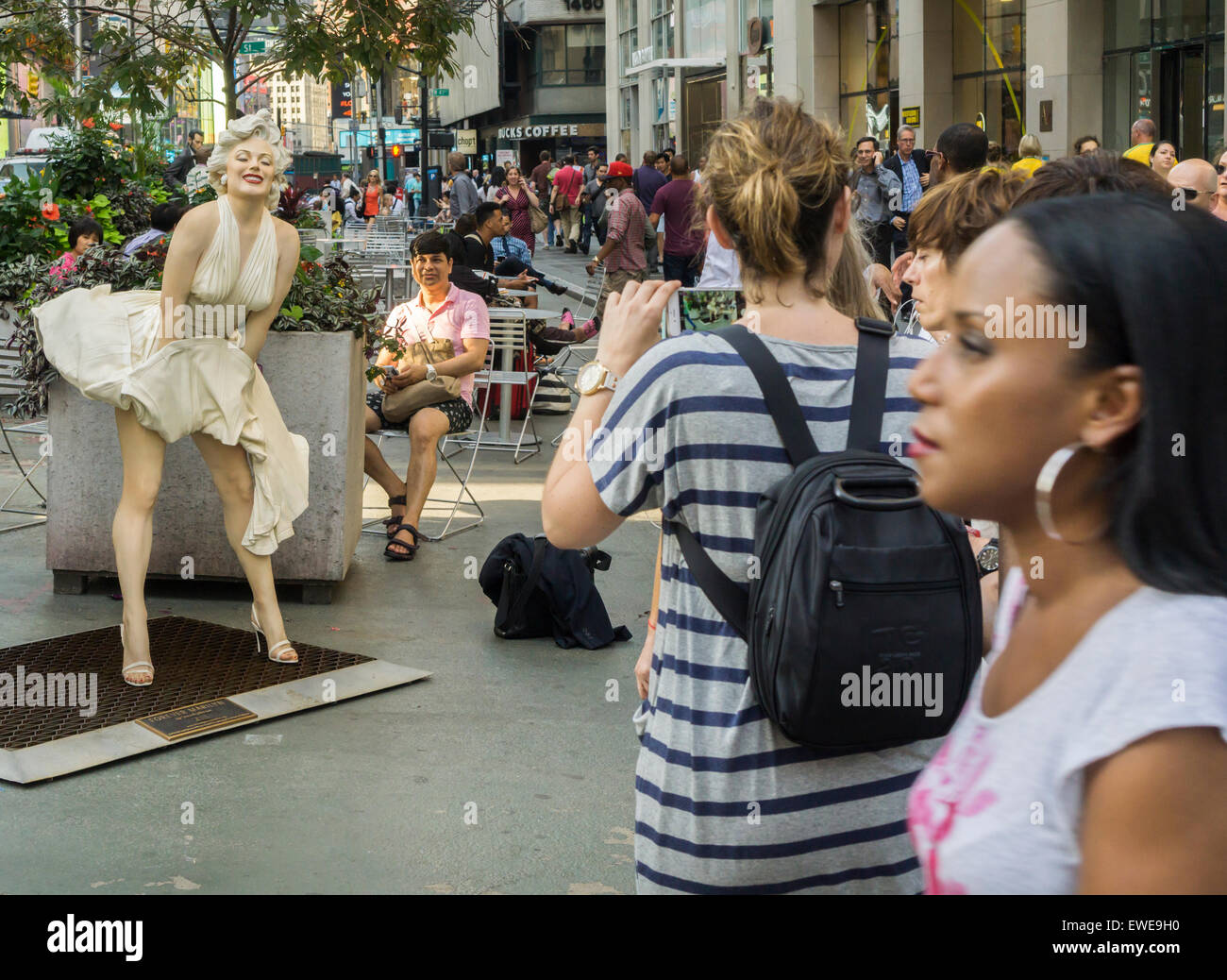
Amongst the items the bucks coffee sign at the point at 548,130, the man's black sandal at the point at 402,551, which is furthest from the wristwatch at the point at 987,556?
the bucks coffee sign at the point at 548,130

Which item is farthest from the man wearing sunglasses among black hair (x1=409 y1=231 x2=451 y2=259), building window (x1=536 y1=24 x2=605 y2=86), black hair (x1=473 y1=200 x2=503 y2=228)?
building window (x1=536 y1=24 x2=605 y2=86)

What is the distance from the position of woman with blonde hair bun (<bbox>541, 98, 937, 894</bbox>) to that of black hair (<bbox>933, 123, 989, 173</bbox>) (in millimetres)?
4454

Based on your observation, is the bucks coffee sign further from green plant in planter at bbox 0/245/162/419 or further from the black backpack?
the black backpack

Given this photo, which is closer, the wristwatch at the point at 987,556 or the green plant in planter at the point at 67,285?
the wristwatch at the point at 987,556

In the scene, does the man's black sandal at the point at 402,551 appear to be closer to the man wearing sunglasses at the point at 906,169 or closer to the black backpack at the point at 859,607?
the black backpack at the point at 859,607

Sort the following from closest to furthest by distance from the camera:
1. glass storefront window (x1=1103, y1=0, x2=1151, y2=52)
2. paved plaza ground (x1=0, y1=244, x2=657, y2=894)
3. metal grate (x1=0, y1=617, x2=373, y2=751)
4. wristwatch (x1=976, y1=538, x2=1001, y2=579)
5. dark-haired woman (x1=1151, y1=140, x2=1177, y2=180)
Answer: wristwatch (x1=976, y1=538, x2=1001, y2=579) → paved plaza ground (x1=0, y1=244, x2=657, y2=894) → metal grate (x1=0, y1=617, x2=373, y2=751) → dark-haired woman (x1=1151, y1=140, x2=1177, y2=180) → glass storefront window (x1=1103, y1=0, x2=1151, y2=52)

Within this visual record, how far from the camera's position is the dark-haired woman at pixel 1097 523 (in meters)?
1.13

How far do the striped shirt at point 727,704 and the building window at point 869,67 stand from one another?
26011mm

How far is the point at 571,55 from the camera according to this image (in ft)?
217

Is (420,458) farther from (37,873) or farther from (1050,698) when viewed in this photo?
(1050,698)

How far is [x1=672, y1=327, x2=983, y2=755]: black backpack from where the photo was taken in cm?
203

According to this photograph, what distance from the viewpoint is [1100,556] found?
125 centimetres

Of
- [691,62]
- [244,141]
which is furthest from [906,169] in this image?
[691,62]

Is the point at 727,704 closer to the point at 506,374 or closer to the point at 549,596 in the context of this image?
the point at 549,596
